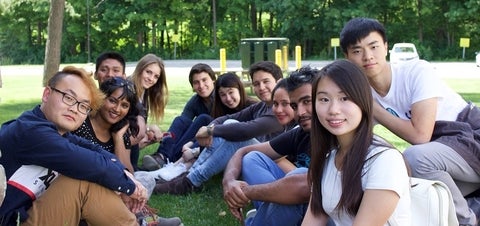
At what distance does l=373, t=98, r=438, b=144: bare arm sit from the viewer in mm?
3584

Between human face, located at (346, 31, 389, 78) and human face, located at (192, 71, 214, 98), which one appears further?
human face, located at (192, 71, 214, 98)

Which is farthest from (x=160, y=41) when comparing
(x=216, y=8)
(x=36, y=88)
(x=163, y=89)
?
(x=163, y=89)

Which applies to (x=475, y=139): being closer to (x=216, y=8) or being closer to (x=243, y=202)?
(x=243, y=202)

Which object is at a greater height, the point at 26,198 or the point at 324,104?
the point at 324,104

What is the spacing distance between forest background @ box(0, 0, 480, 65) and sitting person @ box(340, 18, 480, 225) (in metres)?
32.5

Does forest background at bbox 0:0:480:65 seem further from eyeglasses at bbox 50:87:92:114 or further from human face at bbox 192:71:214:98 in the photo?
eyeglasses at bbox 50:87:92:114

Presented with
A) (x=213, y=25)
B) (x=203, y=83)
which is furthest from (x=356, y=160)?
(x=213, y=25)

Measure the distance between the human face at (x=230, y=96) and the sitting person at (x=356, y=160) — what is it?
2804mm

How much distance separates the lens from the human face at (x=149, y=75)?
236 inches

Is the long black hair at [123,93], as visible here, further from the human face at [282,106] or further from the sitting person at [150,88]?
the human face at [282,106]

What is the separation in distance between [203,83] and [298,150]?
2231 mm

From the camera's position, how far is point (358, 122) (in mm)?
2559

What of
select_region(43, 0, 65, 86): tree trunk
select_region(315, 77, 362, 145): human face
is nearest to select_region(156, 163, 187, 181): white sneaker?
select_region(315, 77, 362, 145): human face

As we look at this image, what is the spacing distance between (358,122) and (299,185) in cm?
72
